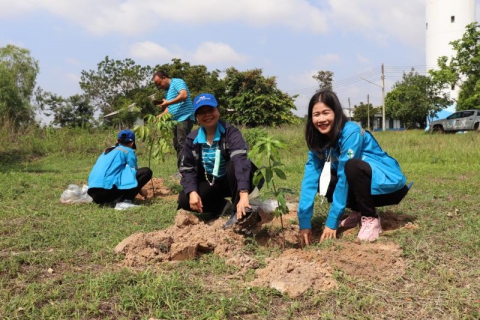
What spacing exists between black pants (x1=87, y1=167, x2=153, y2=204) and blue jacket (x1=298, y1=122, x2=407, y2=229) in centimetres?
223

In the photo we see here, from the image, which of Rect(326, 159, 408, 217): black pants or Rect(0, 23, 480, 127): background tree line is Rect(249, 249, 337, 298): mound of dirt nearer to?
Rect(326, 159, 408, 217): black pants

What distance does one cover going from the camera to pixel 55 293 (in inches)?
81.3

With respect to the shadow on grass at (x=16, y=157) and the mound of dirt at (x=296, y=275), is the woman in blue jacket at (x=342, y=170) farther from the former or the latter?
the shadow on grass at (x=16, y=157)

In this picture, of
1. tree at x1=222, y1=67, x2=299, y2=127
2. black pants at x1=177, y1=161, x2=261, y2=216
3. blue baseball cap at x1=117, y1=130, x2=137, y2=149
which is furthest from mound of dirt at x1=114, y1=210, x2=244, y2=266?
tree at x1=222, y1=67, x2=299, y2=127

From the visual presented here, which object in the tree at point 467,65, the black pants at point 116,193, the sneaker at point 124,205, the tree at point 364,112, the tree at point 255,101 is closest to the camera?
the sneaker at point 124,205

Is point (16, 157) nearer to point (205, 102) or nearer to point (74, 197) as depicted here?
point (74, 197)

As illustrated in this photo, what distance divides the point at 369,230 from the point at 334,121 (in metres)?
0.80

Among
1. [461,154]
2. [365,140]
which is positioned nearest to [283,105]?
[461,154]

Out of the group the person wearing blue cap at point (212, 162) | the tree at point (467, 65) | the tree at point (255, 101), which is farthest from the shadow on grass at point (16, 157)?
the tree at point (467, 65)

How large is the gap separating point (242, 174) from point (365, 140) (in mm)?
938

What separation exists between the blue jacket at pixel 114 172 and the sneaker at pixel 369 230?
2484 millimetres

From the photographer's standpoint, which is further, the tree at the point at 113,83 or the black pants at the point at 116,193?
the tree at the point at 113,83

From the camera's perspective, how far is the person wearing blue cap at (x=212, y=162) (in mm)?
3205

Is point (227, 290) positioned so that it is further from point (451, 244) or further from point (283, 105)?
point (283, 105)
